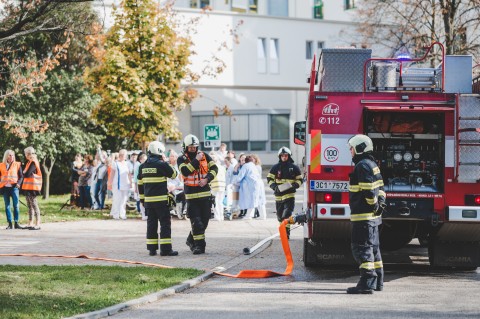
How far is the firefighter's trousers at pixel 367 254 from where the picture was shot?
A: 11.1 m

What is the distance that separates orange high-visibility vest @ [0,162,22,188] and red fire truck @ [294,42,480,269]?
30.8 feet

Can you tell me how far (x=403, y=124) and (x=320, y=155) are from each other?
131 cm

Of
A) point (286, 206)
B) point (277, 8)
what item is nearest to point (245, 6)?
point (277, 8)

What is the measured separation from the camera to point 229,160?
83.9ft

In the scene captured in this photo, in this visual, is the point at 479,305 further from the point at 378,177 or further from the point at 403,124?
the point at 403,124

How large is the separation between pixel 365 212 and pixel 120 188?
1400 cm

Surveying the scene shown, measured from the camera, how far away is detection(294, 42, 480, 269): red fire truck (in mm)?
12234

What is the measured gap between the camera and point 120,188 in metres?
24.4

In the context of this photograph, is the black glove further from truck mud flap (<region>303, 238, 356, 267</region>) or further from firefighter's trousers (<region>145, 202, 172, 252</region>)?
firefighter's trousers (<region>145, 202, 172, 252</region>)

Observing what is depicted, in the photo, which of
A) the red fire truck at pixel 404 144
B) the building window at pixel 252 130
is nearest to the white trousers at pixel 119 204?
the red fire truck at pixel 404 144

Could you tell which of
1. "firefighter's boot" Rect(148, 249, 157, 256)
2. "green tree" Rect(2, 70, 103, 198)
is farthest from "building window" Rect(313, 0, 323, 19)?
"firefighter's boot" Rect(148, 249, 157, 256)

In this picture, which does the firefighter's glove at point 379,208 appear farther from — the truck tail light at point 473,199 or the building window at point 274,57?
the building window at point 274,57

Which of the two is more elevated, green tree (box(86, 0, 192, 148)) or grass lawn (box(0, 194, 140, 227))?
green tree (box(86, 0, 192, 148))

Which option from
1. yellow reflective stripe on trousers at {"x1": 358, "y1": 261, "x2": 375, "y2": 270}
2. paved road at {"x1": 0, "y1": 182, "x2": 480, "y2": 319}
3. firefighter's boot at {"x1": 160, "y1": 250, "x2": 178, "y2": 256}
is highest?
yellow reflective stripe on trousers at {"x1": 358, "y1": 261, "x2": 375, "y2": 270}
